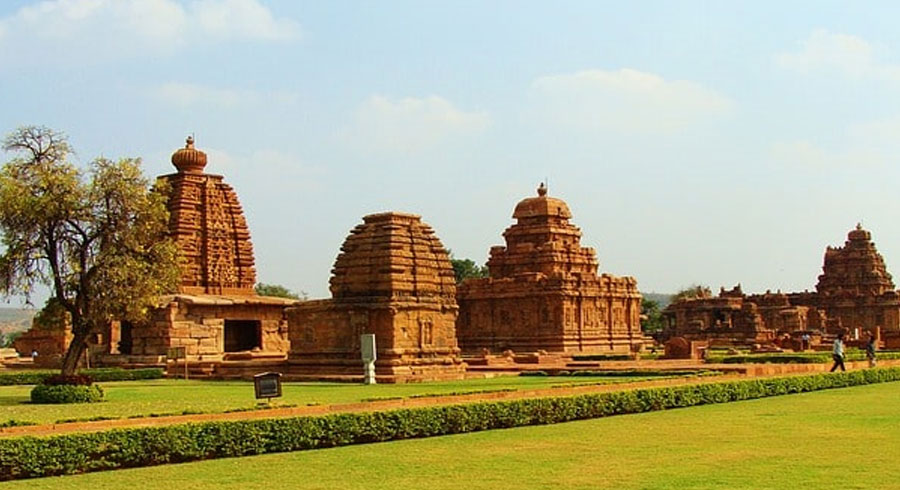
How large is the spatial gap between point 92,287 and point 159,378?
11.2 metres

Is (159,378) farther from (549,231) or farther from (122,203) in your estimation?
(549,231)

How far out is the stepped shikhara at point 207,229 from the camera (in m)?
41.2

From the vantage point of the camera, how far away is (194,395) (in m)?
22.9

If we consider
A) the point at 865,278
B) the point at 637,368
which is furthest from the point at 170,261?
the point at 865,278

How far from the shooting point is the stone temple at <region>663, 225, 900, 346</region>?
68188mm

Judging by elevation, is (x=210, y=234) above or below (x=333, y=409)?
above

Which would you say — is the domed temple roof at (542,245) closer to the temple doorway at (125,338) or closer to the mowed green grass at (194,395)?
the temple doorway at (125,338)

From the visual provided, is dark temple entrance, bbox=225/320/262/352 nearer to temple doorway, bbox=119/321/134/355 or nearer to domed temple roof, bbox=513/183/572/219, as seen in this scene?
temple doorway, bbox=119/321/134/355

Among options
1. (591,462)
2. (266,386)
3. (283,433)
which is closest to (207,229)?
(266,386)

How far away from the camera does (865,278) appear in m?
77.8

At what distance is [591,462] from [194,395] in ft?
42.4

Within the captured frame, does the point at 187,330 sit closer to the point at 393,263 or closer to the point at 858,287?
the point at 393,263

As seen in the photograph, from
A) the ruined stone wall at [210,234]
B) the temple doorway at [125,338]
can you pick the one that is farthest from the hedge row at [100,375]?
the ruined stone wall at [210,234]

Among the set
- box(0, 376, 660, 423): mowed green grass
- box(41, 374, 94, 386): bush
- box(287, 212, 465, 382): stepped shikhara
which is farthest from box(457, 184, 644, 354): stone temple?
box(41, 374, 94, 386): bush
